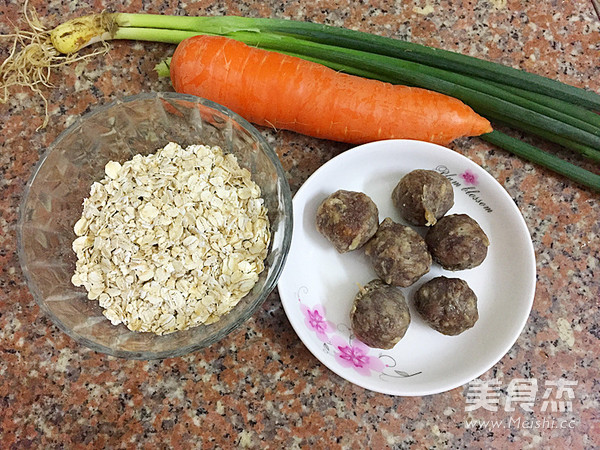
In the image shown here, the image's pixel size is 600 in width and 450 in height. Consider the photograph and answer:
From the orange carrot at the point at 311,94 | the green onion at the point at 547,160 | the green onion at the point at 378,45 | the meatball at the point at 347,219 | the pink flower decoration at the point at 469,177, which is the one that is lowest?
the meatball at the point at 347,219

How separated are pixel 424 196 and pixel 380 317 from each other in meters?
0.28

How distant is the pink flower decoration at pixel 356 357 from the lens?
1.10 meters

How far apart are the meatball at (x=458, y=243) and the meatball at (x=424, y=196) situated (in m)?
0.03

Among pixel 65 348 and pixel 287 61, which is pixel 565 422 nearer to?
pixel 287 61

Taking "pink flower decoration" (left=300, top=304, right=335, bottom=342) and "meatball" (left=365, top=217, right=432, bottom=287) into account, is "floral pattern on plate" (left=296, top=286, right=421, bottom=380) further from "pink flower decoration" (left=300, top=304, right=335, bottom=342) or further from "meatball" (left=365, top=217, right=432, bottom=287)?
"meatball" (left=365, top=217, right=432, bottom=287)

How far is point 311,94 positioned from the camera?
A: 118cm

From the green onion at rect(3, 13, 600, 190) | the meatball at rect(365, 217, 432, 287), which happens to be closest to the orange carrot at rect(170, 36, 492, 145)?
the green onion at rect(3, 13, 600, 190)

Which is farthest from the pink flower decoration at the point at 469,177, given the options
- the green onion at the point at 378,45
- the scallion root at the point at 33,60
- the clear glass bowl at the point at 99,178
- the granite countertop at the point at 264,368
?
the scallion root at the point at 33,60

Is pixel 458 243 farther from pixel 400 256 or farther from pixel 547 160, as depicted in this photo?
pixel 547 160

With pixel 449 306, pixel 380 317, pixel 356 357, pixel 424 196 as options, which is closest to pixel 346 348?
pixel 356 357

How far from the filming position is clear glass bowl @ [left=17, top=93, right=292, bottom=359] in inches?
38.5

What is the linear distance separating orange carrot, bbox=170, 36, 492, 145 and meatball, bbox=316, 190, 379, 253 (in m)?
0.21

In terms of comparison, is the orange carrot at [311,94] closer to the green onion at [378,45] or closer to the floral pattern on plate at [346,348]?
the green onion at [378,45]

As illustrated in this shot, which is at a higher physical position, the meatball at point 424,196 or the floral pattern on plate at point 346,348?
the meatball at point 424,196
